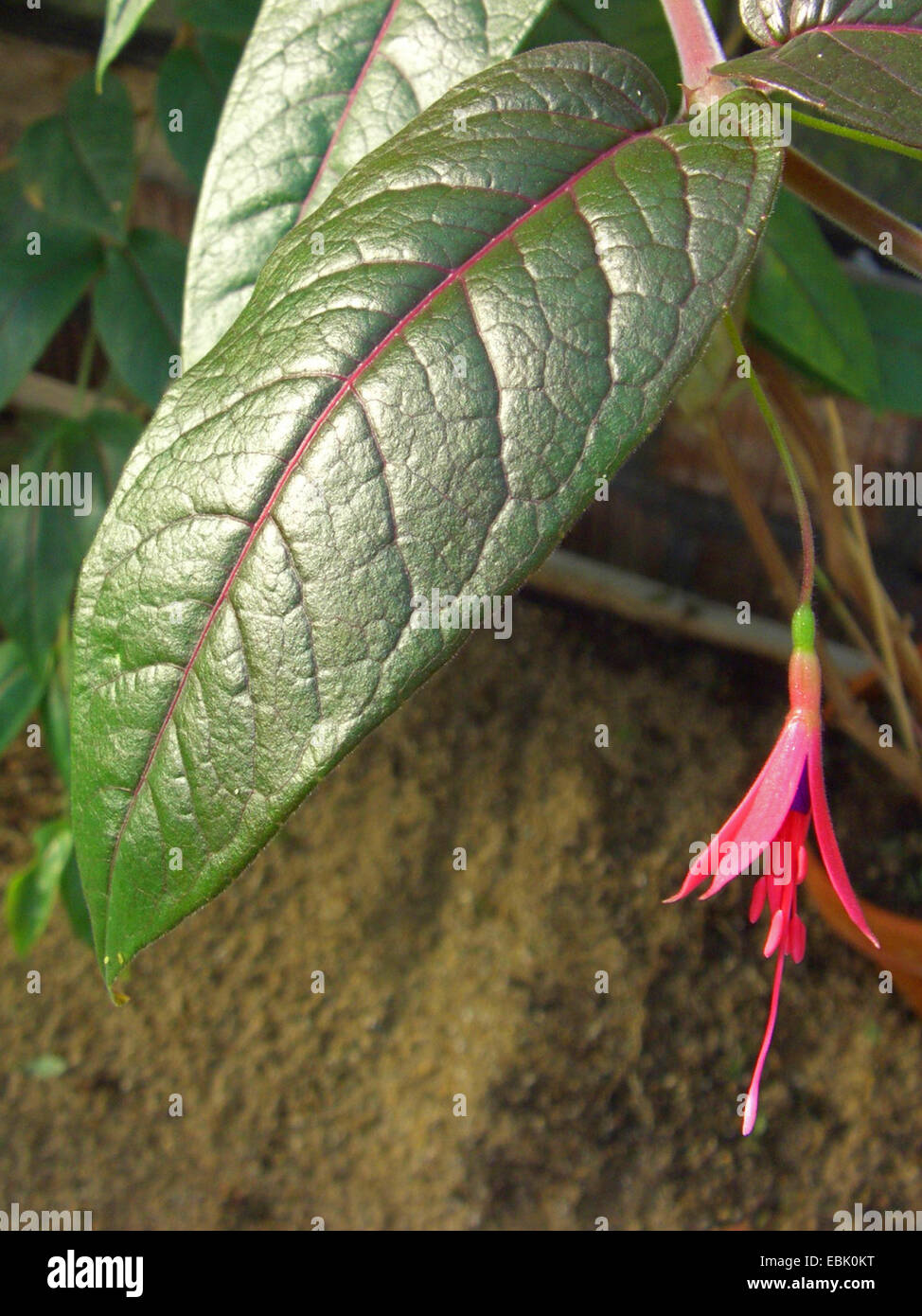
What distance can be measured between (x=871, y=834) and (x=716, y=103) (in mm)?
1063

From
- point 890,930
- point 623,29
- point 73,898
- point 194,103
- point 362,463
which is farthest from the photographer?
point 890,930

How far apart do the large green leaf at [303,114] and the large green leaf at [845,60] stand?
136 mm

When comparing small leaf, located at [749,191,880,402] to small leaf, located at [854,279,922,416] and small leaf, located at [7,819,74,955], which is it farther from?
small leaf, located at [7,819,74,955]

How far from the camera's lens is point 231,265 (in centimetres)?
51

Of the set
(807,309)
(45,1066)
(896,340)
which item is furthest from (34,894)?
(896,340)

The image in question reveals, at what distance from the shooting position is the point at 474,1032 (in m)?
1.20

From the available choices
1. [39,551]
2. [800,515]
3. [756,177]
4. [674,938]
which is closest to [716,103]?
[756,177]

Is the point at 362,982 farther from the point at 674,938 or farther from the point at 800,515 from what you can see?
the point at 800,515

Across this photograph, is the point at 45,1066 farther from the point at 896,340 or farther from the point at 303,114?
the point at 896,340

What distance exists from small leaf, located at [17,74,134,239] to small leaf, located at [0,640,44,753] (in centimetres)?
38

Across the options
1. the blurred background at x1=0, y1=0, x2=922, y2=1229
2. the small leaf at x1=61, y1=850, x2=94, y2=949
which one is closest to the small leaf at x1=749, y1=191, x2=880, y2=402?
the blurred background at x1=0, y1=0, x2=922, y2=1229

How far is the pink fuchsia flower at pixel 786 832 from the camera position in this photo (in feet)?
1.19

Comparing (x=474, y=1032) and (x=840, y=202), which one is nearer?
(x=840, y=202)

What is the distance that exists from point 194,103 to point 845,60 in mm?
627
